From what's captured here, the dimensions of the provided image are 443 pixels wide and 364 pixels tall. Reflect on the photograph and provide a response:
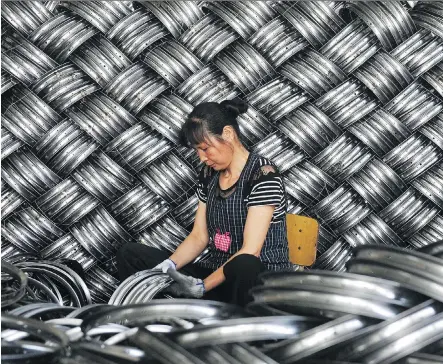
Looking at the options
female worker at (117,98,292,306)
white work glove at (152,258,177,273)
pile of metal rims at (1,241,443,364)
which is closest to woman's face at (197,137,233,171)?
female worker at (117,98,292,306)

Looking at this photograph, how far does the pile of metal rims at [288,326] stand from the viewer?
48 centimetres

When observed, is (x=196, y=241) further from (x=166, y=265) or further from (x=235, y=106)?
(x=235, y=106)

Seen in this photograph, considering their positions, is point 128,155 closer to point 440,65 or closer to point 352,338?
point 440,65

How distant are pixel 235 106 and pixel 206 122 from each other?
0.07m

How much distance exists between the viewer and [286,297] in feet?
1.72

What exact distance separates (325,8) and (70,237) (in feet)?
2.35

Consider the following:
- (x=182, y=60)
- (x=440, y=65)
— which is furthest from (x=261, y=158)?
(x=440, y=65)

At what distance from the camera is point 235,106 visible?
1352 mm

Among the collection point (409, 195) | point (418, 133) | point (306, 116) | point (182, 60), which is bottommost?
point (409, 195)

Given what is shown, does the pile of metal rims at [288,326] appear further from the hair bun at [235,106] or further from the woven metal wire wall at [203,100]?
the woven metal wire wall at [203,100]

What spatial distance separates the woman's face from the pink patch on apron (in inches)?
5.5

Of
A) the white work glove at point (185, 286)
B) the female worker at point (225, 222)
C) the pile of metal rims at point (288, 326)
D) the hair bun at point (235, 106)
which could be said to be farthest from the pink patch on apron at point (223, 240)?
the pile of metal rims at point (288, 326)

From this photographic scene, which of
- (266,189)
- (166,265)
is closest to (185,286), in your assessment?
(166,265)

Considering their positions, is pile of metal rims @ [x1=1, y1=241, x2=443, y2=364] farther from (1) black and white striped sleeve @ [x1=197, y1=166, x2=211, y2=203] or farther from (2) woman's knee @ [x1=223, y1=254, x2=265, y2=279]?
(1) black and white striped sleeve @ [x1=197, y1=166, x2=211, y2=203]
